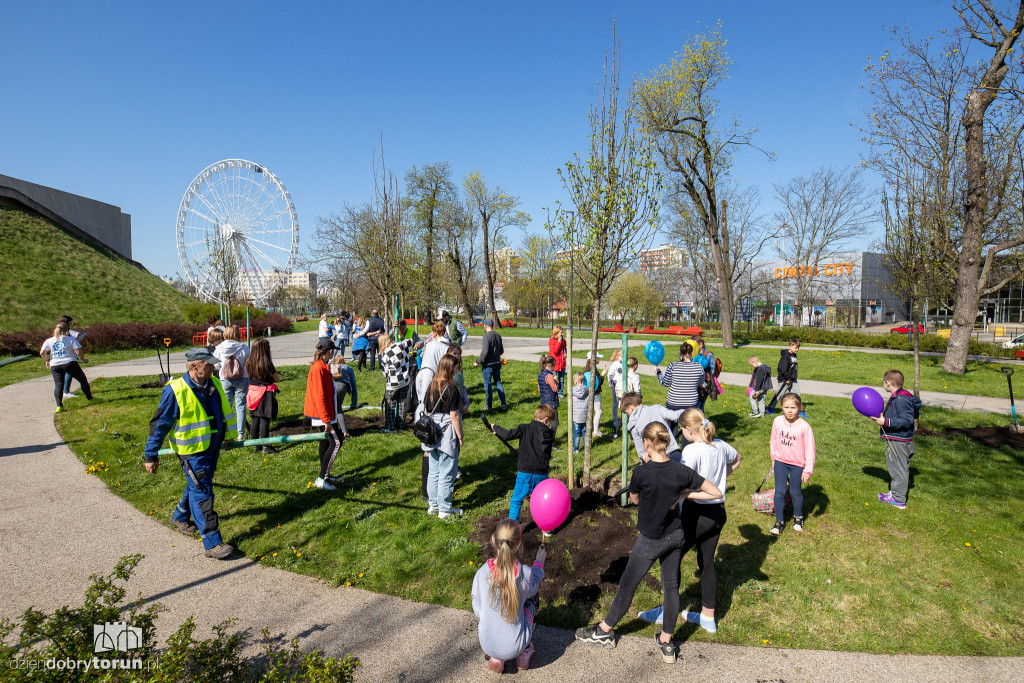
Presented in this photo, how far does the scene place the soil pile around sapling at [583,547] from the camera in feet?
15.3

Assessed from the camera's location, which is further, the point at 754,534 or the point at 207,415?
the point at 754,534

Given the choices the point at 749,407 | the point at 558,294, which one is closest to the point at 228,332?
the point at 749,407

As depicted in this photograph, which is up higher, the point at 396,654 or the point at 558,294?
the point at 558,294

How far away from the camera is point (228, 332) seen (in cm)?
834

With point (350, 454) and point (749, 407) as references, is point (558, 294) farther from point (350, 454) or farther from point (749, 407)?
point (350, 454)

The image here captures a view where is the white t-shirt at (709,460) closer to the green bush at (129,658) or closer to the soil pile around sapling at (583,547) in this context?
the soil pile around sapling at (583,547)

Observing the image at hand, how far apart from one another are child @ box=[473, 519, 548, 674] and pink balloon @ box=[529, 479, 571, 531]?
3.81 feet

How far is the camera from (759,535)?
570 centimetres

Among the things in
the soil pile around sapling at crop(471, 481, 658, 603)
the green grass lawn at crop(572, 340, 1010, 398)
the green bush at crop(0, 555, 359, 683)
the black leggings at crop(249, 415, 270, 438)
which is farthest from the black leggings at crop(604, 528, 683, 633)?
the green grass lawn at crop(572, 340, 1010, 398)

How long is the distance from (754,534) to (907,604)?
1.48 m

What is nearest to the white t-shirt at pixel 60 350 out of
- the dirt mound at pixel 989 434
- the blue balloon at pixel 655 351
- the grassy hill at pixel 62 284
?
the blue balloon at pixel 655 351

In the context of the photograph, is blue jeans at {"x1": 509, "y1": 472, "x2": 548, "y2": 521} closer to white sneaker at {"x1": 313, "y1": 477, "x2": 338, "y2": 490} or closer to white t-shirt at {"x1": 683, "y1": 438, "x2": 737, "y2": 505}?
white t-shirt at {"x1": 683, "y1": 438, "x2": 737, "y2": 505}

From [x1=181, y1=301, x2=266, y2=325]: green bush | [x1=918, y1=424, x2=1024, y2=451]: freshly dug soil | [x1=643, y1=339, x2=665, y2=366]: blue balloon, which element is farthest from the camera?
[x1=181, y1=301, x2=266, y2=325]: green bush

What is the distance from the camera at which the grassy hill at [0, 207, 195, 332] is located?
2809 cm
